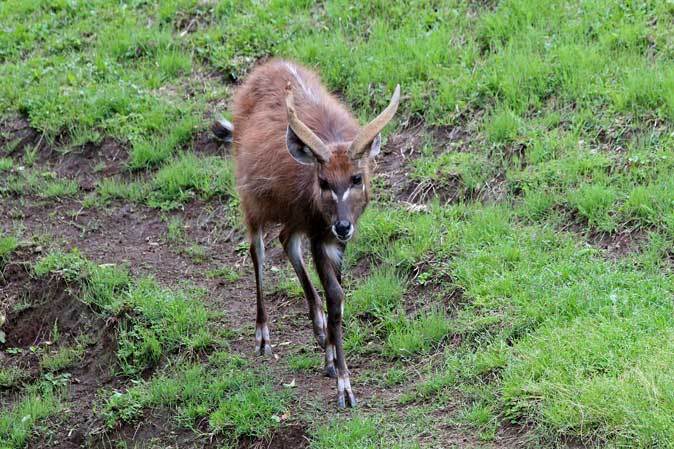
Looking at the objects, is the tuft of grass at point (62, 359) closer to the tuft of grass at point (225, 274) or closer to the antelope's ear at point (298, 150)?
the tuft of grass at point (225, 274)

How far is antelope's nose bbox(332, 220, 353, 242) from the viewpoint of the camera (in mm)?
7336

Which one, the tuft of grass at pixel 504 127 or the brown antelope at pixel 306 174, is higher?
the brown antelope at pixel 306 174

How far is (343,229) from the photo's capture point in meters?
7.34

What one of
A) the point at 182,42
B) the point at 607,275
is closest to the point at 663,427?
the point at 607,275

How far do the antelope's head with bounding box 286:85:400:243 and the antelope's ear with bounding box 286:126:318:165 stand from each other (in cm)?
1

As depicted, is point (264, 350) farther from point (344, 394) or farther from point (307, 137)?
point (307, 137)

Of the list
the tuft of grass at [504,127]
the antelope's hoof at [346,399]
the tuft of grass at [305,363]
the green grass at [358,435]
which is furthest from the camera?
→ the tuft of grass at [504,127]

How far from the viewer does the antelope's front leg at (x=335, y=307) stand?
300 inches

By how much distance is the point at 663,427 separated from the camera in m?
6.10

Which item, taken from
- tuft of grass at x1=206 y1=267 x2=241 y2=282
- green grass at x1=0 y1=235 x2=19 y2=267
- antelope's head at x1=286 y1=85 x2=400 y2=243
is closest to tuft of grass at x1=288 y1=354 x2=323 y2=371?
antelope's head at x1=286 y1=85 x2=400 y2=243

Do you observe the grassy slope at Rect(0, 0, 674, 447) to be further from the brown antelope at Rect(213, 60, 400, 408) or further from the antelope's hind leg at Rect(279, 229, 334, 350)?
the brown antelope at Rect(213, 60, 400, 408)

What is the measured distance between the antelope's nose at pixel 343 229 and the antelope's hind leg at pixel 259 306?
5.06ft

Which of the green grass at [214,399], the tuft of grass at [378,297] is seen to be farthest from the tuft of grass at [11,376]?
the tuft of grass at [378,297]

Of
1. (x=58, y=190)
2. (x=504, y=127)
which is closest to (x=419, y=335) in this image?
(x=504, y=127)
